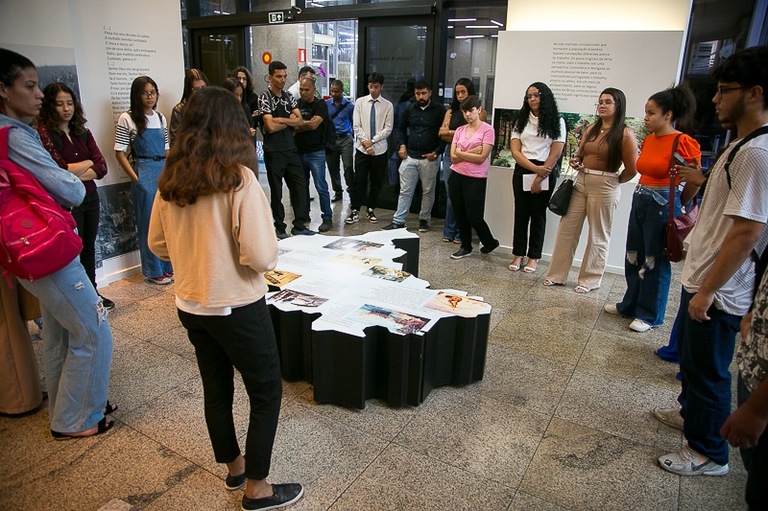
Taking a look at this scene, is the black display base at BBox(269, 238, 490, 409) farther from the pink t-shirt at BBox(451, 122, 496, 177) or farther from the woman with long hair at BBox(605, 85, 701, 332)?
the pink t-shirt at BBox(451, 122, 496, 177)

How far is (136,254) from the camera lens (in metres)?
4.48

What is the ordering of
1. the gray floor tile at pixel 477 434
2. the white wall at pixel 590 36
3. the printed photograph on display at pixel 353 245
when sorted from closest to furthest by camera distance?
the gray floor tile at pixel 477 434, the printed photograph on display at pixel 353 245, the white wall at pixel 590 36

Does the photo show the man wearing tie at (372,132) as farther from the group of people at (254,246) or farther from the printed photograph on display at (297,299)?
the printed photograph on display at (297,299)

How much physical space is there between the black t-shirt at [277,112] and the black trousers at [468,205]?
175 cm

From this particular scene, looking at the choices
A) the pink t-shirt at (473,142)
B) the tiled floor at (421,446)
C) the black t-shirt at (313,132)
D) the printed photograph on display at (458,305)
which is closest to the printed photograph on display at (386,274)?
the printed photograph on display at (458,305)

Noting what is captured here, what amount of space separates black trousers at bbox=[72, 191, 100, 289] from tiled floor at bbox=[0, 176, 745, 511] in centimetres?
55

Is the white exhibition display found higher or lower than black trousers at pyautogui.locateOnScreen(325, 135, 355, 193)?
higher

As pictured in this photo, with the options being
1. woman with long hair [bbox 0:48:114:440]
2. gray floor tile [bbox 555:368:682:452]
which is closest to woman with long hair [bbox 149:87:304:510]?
woman with long hair [bbox 0:48:114:440]

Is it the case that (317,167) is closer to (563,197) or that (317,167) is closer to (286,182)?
(286,182)

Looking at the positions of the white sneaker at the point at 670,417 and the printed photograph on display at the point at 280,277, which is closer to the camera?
the white sneaker at the point at 670,417

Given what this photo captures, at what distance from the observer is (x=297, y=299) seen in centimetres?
286

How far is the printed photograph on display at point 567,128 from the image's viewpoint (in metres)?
4.53

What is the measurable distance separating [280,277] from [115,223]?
77.8 inches

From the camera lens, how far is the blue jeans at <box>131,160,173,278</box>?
13.3 feet
